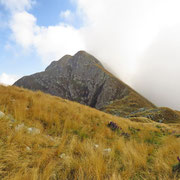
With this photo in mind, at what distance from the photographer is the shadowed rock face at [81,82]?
109 metres

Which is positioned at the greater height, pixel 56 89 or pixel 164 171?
pixel 56 89

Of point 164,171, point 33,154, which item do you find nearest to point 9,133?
point 33,154

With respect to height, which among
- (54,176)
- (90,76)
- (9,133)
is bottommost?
(54,176)

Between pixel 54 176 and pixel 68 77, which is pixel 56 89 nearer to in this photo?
pixel 68 77

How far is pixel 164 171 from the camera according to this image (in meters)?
1.97

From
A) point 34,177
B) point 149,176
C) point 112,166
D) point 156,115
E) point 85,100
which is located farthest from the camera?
point 85,100

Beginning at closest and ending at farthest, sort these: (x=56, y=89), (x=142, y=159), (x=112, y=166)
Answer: (x=112, y=166) < (x=142, y=159) < (x=56, y=89)

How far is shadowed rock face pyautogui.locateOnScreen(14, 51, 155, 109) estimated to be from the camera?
109 meters

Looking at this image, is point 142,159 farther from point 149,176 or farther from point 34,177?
point 34,177

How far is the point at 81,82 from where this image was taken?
134 metres

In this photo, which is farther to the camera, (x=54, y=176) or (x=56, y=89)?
(x=56, y=89)

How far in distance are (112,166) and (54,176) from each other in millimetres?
1157

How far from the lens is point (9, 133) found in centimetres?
230

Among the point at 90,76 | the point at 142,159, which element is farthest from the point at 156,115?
the point at 90,76
